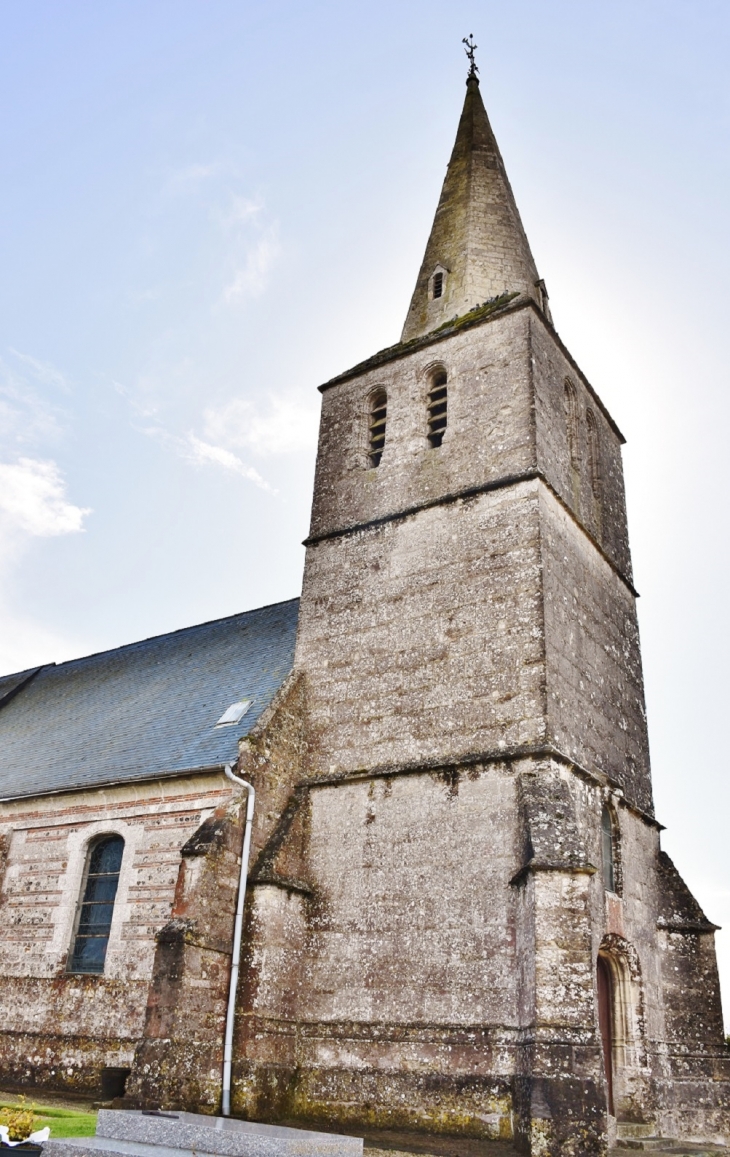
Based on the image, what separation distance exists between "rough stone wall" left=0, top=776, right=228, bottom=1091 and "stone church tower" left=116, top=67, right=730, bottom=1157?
1.97 metres

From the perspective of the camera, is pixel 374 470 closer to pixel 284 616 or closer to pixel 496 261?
pixel 284 616

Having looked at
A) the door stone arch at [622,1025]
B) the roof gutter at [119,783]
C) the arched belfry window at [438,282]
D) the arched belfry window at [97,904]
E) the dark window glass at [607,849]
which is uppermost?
the arched belfry window at [438,282]

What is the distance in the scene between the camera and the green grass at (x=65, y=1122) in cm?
928

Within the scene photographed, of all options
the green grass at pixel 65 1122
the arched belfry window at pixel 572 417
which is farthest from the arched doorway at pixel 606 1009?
the arched belfry window at pixel 572 417

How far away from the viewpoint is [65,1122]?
33.1 feet

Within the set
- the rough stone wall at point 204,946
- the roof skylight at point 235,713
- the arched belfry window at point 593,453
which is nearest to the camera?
the rough stone wall at point 204,946

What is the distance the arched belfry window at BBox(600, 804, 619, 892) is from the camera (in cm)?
1488

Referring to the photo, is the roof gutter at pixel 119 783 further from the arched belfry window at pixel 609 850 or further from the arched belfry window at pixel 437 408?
the arched belfry window at pixel 437 408

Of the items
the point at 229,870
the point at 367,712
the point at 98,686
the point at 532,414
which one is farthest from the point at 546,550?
the point at 98,686

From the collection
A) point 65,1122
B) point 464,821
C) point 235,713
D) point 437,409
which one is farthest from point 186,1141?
point 437,409

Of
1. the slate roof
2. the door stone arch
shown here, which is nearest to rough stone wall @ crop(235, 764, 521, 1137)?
Result: the door stone arch

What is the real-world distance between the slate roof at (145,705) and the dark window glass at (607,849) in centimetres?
621

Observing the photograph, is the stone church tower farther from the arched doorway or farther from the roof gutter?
the roof gutter

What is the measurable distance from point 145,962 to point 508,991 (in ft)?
19.8
